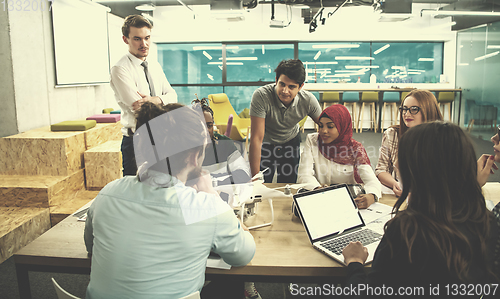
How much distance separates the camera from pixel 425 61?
8906 mm

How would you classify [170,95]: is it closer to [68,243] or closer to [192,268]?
[68,243]

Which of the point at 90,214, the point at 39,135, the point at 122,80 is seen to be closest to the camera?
the point at 90,214

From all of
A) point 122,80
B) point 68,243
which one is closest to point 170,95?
point 122,80

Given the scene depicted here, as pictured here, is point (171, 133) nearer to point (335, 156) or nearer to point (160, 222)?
point (160, 222)

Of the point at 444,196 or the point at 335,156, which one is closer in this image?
the point at 444,196

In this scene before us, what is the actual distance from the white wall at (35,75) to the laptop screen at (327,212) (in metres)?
3.46

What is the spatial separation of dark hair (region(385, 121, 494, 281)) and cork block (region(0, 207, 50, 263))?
2.76 m

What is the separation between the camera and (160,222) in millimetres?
947

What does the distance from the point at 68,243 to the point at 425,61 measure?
9.57 metres

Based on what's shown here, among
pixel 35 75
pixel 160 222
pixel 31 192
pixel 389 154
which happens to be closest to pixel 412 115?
pixel 389 154

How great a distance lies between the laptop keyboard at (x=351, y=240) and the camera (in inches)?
49.5

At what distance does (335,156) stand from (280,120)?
0.67 metres

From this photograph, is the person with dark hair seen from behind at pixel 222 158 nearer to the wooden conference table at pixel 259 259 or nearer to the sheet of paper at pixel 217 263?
the wooden conference table at pixel 259 259

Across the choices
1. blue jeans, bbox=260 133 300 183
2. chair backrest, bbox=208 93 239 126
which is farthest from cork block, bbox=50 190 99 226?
chair backrest, bbox=208 93 239 126
